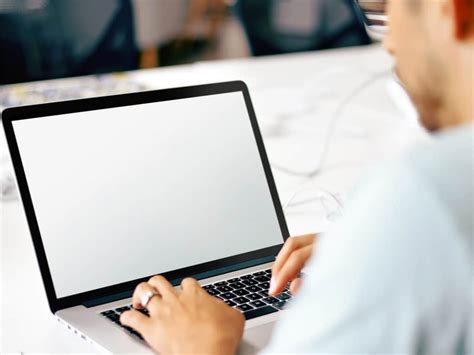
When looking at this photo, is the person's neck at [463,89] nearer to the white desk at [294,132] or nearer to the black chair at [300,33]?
the white desk at [294,132]

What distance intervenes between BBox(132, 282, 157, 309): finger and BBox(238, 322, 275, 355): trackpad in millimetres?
113

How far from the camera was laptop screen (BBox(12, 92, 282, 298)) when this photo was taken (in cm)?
88

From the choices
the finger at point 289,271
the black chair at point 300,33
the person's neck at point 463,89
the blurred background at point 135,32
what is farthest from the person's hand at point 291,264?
the black chair at point 300,33

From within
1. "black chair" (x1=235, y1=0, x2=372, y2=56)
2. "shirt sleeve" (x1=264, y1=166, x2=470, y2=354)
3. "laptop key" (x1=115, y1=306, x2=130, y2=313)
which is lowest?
"black chair" (x1=235, y1=0, x2=372, y2=56)

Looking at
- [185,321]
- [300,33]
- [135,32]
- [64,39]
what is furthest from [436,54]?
[300,33]

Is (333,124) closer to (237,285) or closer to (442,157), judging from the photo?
(237,285)

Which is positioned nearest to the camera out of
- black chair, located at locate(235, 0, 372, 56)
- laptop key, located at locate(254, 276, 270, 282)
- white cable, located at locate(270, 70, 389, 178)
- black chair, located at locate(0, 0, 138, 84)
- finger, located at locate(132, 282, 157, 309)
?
finger, located at locate(132, 282, 157, 309)

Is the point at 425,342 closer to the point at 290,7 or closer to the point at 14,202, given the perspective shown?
the point at 14,202

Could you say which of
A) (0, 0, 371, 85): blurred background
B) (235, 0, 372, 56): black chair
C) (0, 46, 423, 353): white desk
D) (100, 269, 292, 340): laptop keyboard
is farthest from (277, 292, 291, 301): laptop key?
(235, 0, 372, 56): black chair

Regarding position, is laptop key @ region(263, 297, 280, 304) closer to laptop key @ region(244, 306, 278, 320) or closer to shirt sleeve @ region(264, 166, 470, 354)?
laptop key @ region(244, 306, 278, 320)

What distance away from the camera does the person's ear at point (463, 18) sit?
1.61ft

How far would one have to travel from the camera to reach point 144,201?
3.09 ft

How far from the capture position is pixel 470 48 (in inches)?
19.9

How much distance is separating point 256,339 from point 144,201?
249 millimetres
